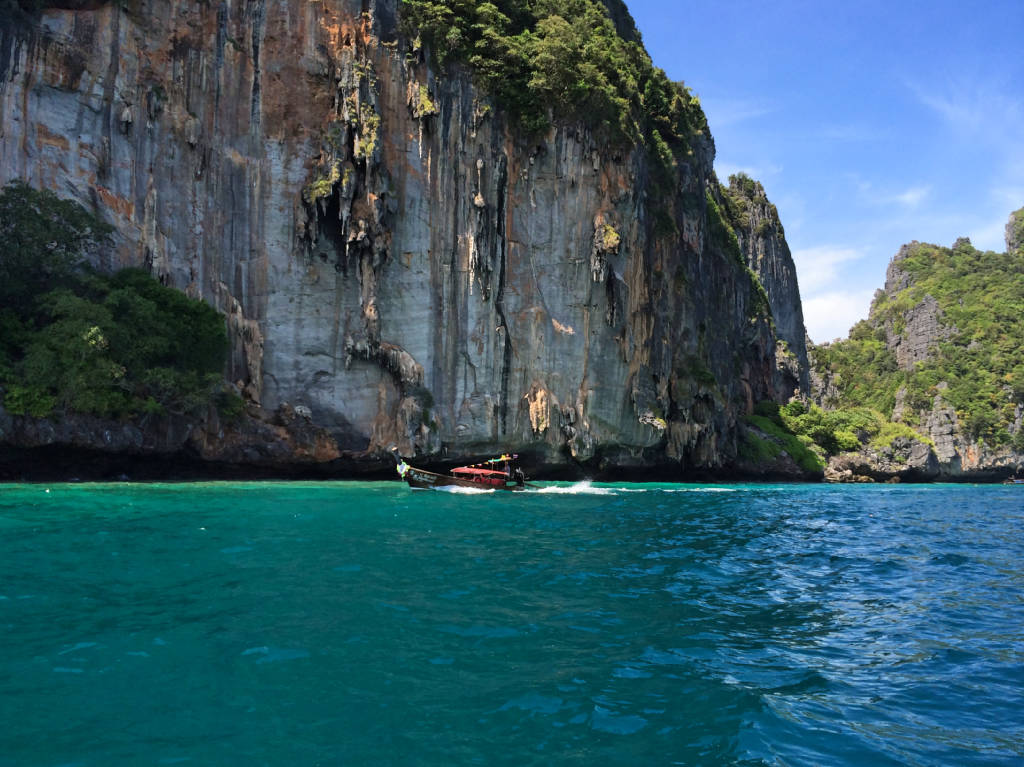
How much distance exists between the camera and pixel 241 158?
33938mm

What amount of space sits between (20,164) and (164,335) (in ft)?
30.9

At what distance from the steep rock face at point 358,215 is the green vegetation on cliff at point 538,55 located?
1246 mm

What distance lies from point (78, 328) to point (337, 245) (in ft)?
44.9

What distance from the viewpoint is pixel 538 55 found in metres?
37.3

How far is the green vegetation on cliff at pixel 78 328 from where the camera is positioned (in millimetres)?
24781

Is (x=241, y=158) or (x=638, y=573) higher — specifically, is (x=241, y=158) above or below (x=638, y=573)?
above

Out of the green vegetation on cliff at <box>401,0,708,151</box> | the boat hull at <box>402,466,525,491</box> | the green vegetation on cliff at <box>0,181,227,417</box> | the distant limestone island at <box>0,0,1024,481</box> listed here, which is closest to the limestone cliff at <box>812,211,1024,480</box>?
the distant limestone island at <box>0,0,1024,481</box>

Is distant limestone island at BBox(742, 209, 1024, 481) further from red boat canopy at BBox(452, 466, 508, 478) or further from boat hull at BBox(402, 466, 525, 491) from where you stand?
boat hull at BBox(402, 466, 525, 491)

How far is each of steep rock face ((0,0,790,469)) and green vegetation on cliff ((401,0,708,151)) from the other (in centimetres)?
125

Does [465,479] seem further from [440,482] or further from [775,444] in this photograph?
[775,444]

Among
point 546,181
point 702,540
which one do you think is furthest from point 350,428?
point 702,540

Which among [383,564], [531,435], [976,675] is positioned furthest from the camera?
[531,435]

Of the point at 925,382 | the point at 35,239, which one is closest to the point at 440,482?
the point at 35,239

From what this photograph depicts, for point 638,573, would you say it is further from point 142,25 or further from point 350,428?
point 142,25
